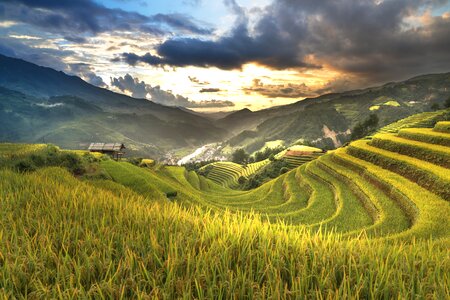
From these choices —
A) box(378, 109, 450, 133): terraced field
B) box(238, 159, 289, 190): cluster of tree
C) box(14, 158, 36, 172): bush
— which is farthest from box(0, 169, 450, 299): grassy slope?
box(238, 159, 289, 190): cluster of tree

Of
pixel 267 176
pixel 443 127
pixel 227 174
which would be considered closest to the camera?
pixel 443 127

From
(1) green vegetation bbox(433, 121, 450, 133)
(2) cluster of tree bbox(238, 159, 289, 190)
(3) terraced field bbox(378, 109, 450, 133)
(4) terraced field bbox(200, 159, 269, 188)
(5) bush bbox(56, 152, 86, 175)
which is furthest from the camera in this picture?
(4) terraced field bbox(200, 159, 269, 188)

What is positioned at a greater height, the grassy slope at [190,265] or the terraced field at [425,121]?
the terraced field at [425,121]

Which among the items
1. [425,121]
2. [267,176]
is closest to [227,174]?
[267,176]

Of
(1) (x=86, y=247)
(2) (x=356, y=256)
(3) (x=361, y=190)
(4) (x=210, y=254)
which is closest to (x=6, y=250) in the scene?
(1) (x=86, y=247)

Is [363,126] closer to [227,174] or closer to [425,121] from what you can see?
[227,174]

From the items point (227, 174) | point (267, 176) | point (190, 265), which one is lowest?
point (227, 174)

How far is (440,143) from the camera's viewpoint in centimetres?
1955

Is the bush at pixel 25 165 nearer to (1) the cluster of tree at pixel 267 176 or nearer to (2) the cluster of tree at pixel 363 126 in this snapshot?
(1) the cluster of tree at pixel 267 176

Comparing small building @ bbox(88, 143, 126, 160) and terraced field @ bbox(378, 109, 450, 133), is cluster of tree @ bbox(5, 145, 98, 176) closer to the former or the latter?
small building @ bbox(88, 143, 126, 160)

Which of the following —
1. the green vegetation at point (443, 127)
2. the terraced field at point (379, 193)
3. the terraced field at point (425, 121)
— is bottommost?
the terraced field at point (379, 193)

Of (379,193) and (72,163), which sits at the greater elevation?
(72,163)

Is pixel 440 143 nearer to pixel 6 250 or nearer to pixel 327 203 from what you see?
pixel 327 203

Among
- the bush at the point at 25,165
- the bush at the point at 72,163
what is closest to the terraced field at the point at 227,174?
the bush at the point at 72,163
